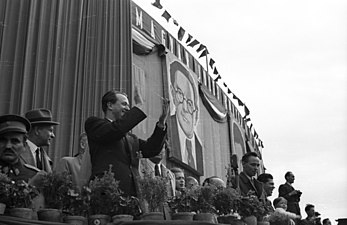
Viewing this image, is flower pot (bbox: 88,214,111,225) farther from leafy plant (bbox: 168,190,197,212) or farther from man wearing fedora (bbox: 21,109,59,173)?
man wearing fedora (bbox: 21,109,59,173)

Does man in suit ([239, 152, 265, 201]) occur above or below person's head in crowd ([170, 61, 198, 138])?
below

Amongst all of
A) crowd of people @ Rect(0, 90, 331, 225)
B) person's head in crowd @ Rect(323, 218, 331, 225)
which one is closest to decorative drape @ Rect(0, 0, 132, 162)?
crowd of people @ Rect(0, 90, 331, 225)

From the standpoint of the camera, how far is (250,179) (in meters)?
3.62

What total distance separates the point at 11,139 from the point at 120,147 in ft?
1.79

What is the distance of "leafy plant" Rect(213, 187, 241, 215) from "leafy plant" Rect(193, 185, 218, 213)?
1.5 inches

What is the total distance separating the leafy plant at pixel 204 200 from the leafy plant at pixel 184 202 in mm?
18

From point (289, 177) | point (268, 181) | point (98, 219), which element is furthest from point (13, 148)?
point (289, 177)

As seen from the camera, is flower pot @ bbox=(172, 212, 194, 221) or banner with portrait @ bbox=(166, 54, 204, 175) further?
banner with portrait @ bbox=(166, 54, 204, 175)

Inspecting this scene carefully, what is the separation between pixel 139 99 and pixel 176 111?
169 cm

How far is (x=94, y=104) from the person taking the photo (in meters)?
6.32

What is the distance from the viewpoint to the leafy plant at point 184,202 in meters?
2.33

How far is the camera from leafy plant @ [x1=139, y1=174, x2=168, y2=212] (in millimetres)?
2285

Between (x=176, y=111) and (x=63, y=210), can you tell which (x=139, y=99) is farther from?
(x=63, y=210)

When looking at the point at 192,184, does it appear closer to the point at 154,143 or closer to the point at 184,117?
the point at 154,143
